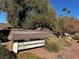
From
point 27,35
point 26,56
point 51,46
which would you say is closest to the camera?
point 26,56

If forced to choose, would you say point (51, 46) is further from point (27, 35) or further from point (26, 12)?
point (26, 12)

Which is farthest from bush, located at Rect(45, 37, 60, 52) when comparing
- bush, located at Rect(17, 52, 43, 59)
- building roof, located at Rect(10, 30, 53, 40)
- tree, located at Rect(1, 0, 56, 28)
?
tree, located at Rect(1, 0, 56, 28)

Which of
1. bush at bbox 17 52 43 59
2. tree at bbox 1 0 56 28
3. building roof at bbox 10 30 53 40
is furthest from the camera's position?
Result: tree at bbox 1 0 56 28

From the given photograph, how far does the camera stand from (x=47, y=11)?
86.4 feet

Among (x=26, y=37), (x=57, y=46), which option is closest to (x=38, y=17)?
(x=57, y=46)

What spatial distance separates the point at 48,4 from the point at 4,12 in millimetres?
6577

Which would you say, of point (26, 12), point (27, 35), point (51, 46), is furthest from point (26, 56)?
point (26, 12)

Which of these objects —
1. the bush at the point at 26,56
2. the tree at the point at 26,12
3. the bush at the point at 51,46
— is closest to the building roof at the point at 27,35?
the bush at the point at 51,46

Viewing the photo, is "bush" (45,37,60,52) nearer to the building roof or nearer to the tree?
the building roof

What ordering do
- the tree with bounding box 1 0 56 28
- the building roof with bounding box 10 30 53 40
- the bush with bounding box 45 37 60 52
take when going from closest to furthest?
the building roof with bounding box 10 30 53 40 < the bush with bounding box 45 37 60 52 < the tree with bounding box 1 0 56 28

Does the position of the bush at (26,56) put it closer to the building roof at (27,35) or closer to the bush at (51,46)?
the building roof at (27,35)

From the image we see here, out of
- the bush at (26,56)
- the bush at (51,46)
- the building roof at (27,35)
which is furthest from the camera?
the bush at (51,46)

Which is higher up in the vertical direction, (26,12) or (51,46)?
(26,12)

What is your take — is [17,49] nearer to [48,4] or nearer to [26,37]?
[26,37]
